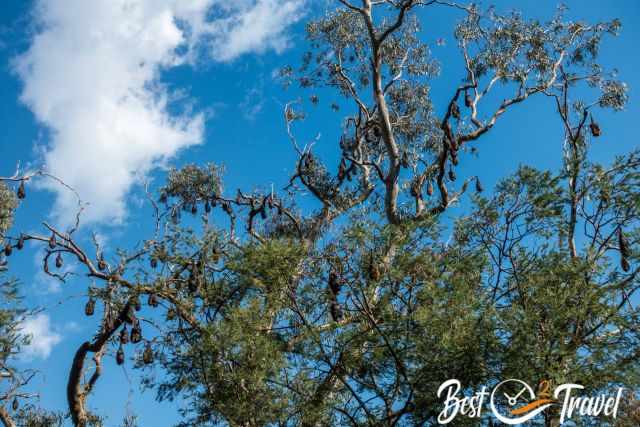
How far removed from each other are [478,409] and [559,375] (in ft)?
2.68

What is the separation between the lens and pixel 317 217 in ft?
47.5

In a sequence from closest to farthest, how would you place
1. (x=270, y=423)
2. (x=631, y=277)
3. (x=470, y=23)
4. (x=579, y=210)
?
(x=631, y=277), (x=270, y=423), (x=579, y=210), (x=470, y=23)

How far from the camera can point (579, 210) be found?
8578mm

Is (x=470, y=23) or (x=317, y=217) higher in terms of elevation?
(x=470, y=23)

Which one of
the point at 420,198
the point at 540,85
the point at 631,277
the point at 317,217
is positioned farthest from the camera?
the point at 540,85

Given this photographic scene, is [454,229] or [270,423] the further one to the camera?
[454,229]

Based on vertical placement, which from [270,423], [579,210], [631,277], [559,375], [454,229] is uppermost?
[579,210]

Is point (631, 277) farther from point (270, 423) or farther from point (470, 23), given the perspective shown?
point (470, 23)

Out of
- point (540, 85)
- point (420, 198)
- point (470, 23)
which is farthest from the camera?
point (470, 23)

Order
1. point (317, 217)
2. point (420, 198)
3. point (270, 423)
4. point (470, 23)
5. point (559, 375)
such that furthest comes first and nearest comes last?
point (470, 23)
point (317, 217)
point (420, 198)
point (270, 423)
point (559, 375)

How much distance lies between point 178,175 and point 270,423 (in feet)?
31.7

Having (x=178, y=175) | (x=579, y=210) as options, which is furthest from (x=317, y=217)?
(x=579, y=210)

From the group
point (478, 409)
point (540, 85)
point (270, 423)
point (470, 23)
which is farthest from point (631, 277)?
point (470, 23)

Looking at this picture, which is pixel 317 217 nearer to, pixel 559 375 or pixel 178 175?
pixel 178 175
